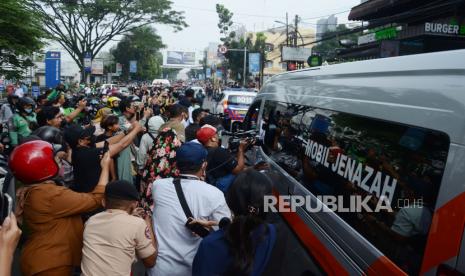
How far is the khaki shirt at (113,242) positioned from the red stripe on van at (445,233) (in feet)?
4.92

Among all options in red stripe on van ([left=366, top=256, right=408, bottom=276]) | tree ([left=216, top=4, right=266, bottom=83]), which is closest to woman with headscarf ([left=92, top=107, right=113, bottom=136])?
red stripe on van ([left=366, top=256, right=408, bottom=276])

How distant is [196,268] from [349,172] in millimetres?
1134

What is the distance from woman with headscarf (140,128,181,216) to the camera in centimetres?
394

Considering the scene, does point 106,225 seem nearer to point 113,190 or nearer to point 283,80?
point 113,190

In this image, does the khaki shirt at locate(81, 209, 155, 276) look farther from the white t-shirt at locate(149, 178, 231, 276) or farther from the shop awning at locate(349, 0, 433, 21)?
the shop awning at locate(349, 0, 433, 21)

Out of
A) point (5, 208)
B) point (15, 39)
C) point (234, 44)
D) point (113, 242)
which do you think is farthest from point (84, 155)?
point (234, 44)

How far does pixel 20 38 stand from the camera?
11.2 metres

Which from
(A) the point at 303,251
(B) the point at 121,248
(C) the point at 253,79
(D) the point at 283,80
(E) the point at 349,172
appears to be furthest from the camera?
(C) the point at 253,79

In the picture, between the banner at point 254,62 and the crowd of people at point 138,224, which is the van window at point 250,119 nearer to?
the crowd of people at point 138,224

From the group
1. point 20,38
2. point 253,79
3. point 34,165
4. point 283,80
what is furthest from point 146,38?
point 34,165

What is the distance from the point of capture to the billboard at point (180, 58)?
289 ft

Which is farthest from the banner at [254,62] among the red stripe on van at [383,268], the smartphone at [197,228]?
the red stripe on van at [383,268]

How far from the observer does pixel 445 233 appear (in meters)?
1.73

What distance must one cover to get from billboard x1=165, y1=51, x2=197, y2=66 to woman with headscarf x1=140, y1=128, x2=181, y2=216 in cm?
8588
